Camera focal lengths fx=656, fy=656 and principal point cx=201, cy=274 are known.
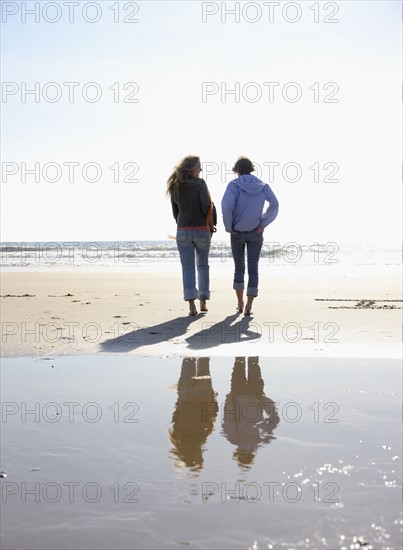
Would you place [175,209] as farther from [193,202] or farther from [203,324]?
[203,324]

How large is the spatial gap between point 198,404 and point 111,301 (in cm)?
507

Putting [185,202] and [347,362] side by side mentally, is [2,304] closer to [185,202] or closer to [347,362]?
[185,202]

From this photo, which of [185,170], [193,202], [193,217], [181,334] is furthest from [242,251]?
[181,334]

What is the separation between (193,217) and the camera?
7016 mm

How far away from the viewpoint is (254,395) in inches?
134

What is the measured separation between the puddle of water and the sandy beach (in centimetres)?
86

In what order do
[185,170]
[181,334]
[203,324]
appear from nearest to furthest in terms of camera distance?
[181,334]
[203,324]
[185,170]

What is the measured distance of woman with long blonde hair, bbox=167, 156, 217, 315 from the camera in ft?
22.8

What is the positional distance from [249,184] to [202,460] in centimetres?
491

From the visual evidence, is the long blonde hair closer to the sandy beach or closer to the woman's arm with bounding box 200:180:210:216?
the woman's arm with bounding box 200:180:210:216

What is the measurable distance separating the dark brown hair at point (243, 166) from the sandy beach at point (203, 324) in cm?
150

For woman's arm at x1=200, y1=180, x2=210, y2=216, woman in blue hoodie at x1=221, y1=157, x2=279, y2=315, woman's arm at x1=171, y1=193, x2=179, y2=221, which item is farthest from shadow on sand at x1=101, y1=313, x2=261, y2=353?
woman's arm at x1=171, y1=193, x2=179, y2=221

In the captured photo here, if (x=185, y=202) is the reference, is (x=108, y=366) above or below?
below

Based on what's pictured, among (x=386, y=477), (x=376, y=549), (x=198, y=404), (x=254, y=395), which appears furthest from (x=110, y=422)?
(x=376, y=549)
